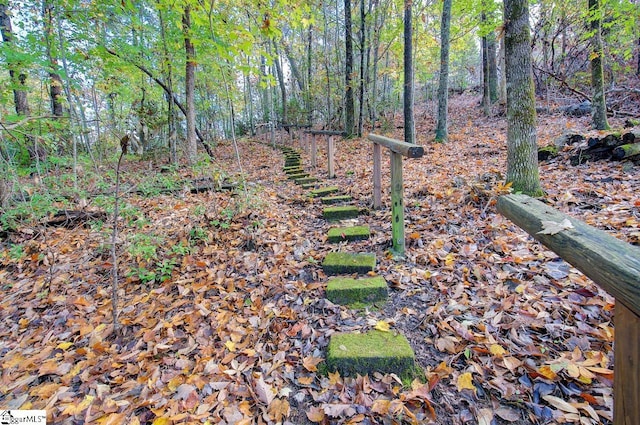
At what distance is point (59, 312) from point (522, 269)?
4747mm

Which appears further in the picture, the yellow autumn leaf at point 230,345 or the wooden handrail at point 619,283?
the yellow autumn leaf at point 230,345

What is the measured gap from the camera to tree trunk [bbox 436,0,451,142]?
32.0 ft

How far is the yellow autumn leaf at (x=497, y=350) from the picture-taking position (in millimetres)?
2119

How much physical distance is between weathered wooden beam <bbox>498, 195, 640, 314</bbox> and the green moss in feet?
5.41

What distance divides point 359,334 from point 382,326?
21 cm

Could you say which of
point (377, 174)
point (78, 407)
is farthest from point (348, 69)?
point (78, 407)

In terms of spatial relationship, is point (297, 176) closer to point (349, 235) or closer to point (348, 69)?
point (349, 235)

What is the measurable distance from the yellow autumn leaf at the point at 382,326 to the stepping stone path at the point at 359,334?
0.11 feet

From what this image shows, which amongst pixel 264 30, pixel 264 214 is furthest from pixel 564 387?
pixel 264 30

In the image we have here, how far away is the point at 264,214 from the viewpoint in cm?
500

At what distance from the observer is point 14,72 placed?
616 centimetres

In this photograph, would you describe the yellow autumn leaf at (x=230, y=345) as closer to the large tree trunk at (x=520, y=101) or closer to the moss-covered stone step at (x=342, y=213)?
the moss-covered stone step at (x=342, y=213)

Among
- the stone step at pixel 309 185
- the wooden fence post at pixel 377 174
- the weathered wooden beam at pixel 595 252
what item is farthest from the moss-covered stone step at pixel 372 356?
the stone step at pixel 309 185

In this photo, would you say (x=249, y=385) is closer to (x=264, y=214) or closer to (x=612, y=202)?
(x=264, y=214)
